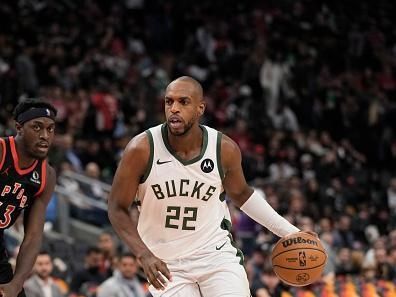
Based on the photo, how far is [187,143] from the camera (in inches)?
254

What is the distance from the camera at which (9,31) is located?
683 inches

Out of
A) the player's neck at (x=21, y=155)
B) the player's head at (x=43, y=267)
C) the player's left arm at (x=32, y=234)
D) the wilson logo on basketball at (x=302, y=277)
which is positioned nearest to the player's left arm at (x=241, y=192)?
the wilson logo on basketball at (x=302, y=277)

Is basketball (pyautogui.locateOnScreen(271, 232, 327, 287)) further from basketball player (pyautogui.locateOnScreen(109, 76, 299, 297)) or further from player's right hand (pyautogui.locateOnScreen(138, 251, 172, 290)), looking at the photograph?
player's right hand (pyautogui.locateOnScreen(138, 251, 172, 290))

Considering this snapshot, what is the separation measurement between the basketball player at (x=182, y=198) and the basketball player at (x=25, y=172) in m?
0.51

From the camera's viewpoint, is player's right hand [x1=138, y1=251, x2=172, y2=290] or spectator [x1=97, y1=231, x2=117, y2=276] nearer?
player's right hand [x1=138, y1=251, x2=172, y2=290]

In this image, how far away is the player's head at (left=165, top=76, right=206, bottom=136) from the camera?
6199 millimetres

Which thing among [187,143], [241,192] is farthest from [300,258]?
[187,143]

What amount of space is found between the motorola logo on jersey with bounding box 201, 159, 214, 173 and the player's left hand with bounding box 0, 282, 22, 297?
140 cm

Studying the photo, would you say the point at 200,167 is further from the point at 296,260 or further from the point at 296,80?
the point at 296,80

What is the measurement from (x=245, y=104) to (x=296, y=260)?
41.5ft

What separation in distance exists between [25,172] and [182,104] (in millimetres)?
1089

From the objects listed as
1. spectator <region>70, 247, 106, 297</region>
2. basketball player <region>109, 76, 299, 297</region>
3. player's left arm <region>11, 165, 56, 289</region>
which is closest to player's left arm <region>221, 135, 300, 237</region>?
basketball player <region>109, 76, 299, 297</region>

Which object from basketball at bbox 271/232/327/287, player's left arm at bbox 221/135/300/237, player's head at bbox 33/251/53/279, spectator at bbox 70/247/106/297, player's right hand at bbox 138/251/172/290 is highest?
player's left arm at bbox 221/135/300/237

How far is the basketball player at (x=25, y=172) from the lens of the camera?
6207 millimetres
